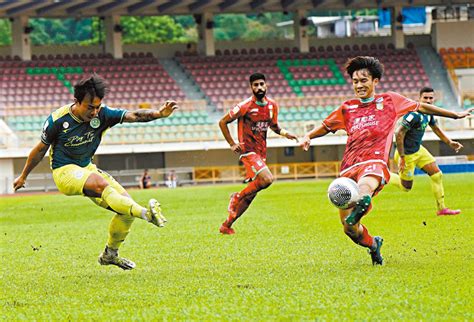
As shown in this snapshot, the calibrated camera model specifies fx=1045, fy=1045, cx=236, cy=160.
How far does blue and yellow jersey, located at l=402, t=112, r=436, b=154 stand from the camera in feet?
58.6

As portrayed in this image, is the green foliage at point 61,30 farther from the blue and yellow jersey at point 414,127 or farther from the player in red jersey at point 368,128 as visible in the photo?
the player in red jersey at point 368,128

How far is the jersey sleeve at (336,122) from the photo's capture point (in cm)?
1089

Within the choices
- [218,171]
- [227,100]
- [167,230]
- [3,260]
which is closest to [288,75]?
[227,100]

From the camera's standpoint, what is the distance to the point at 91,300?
28.4ft

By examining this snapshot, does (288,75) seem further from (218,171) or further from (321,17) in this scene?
(321,17)

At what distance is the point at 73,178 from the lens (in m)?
10.5

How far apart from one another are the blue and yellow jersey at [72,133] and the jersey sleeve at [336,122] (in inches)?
84.5

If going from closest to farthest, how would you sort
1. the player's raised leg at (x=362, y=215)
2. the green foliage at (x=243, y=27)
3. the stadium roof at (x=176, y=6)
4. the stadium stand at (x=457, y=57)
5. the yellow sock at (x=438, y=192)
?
the player's raised leg at (x=362, y=215)
the yellow sock at (x=438, y=192)
the stadium roof at (x=176, y=6)
the stadium stand at (x=457, y=57)
the green foliage at (x=243, y=27)

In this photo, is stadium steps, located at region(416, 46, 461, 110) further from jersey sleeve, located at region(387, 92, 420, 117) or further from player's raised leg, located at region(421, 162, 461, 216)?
jersey sleeve, located at region(387, 92, 420, 117)

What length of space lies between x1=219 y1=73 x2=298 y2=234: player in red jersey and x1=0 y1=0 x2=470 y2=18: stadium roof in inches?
1383

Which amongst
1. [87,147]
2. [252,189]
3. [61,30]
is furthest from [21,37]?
[87,147]

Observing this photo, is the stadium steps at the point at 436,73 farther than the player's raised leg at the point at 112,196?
Yes

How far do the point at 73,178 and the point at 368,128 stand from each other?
3.01 meters

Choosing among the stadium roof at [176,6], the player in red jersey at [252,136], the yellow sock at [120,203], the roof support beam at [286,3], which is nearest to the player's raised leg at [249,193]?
the player in red jersey at [252,136]
